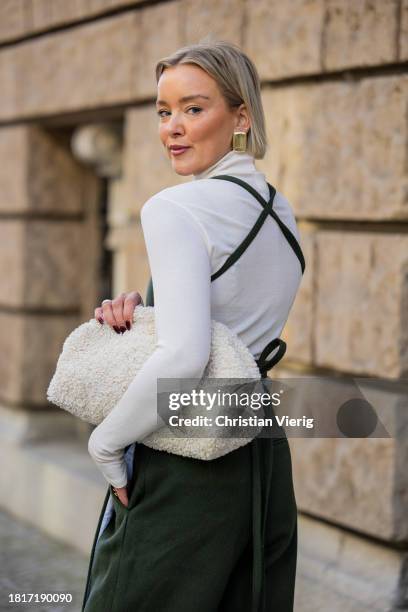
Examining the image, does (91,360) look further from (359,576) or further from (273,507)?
(359,576)

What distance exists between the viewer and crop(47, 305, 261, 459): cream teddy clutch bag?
177 cm

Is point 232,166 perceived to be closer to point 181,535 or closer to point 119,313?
point 119,313

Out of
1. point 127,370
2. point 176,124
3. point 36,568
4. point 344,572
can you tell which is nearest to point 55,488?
point 36,568

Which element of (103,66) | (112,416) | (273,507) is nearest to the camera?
(112,416)

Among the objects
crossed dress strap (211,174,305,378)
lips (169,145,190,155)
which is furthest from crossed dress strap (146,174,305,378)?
lips (169,145,190,155)

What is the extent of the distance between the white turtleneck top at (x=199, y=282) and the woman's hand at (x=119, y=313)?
0.15 metres

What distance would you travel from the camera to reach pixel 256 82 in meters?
1.90

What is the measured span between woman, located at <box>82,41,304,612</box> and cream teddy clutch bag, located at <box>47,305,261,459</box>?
34 mm

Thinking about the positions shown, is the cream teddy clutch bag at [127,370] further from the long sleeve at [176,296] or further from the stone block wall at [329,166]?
the stone block wall at [329,166]

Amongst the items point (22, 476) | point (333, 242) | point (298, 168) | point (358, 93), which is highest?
point (358, 93)

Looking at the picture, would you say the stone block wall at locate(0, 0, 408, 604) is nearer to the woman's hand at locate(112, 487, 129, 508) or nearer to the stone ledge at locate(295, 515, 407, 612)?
the stone ledge at locate(295, 515, 407, 612)

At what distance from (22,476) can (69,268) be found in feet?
3.84

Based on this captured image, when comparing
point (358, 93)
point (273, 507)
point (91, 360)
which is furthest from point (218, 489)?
point (358, 93)

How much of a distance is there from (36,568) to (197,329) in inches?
114
